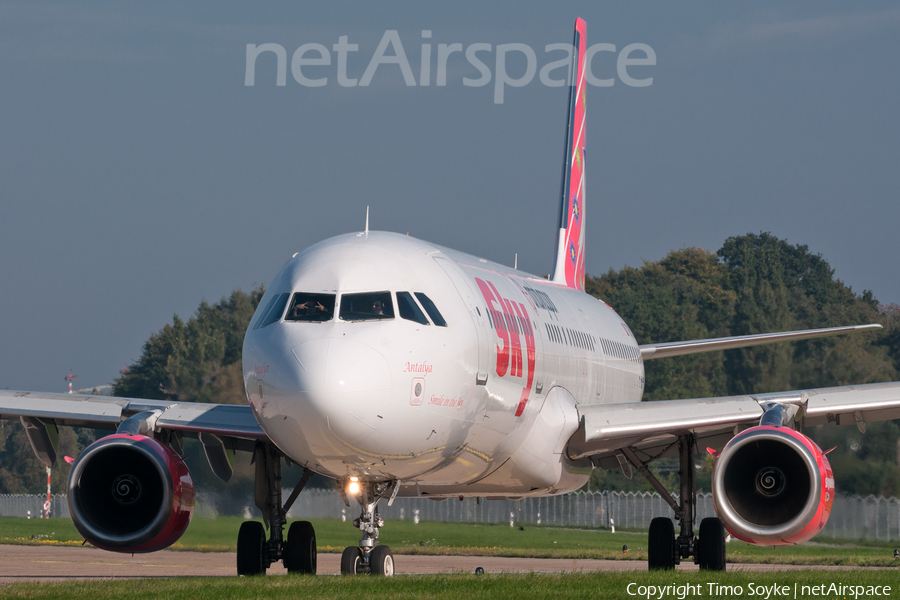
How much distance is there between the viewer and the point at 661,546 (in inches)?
690

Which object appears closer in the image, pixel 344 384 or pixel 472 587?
pixel 344 384

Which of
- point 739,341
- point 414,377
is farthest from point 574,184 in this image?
point 414,377

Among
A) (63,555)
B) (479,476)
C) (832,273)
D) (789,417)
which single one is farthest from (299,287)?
(832,273)

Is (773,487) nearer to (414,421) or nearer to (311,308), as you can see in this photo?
(414,421)

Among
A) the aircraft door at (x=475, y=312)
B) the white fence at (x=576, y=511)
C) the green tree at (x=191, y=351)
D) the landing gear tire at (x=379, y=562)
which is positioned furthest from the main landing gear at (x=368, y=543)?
the green tree at (x=191, y=351)

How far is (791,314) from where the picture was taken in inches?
2527

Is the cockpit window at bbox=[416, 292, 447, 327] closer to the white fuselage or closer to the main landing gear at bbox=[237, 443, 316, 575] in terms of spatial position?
the white fuselage

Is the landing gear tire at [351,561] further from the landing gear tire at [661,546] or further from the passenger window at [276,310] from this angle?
the landing gear tire at [661,546]

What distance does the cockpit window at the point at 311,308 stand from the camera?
40.2ft

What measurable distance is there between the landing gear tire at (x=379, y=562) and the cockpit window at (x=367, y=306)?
9.02 feet

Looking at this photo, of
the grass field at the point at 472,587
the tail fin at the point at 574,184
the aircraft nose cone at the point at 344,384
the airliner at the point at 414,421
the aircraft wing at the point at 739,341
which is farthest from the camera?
the tail fin at the point at 574,184

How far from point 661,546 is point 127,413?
7659 millimetres

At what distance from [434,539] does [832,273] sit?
64671 mm

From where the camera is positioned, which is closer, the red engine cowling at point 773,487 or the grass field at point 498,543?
the red engine cowling at point 773,487
